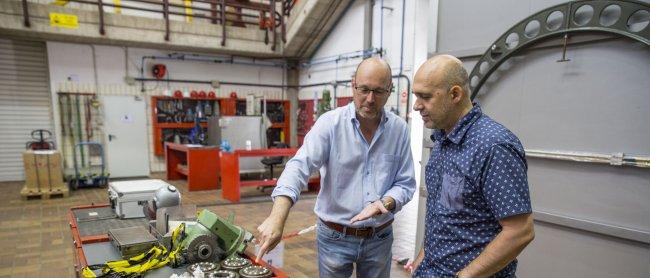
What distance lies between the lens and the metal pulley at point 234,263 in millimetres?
1451

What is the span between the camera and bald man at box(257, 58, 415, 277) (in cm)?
169

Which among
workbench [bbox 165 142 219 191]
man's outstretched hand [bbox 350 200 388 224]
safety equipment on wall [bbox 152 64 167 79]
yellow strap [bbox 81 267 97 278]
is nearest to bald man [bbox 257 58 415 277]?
man's outstretched hand [bbox 350 200 388 224]

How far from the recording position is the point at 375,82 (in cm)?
157

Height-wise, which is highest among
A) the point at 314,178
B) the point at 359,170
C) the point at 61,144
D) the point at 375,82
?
the point at 375,82

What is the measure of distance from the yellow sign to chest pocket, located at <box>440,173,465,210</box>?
7.66m

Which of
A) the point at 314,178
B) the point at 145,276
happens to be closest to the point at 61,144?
the point at 314,178

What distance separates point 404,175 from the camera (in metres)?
1.79

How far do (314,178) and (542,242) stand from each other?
15.2 feet

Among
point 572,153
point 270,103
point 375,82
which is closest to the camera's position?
point 375,82

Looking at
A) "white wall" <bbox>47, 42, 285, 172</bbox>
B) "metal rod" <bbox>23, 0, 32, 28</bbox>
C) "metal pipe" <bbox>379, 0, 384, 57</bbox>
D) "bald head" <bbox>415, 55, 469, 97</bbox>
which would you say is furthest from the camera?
"white wall" <bbox>47, 42, 285, 172</bbox>

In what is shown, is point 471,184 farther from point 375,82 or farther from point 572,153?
point 572,153

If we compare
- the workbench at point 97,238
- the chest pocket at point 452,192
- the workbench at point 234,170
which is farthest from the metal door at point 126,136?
the chest pocket at point 452,192

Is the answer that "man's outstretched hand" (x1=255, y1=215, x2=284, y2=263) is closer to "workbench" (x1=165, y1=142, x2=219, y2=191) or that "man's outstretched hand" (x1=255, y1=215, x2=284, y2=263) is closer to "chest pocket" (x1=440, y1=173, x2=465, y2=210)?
"chest pocket" (x1=440, y1=173, x2=465, y2=210)

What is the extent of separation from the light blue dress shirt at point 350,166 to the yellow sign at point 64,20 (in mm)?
6976
